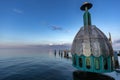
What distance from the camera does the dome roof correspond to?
8352 mm

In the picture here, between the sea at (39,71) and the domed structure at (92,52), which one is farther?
the sea at (39,71)

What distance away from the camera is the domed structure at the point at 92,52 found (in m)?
8.17

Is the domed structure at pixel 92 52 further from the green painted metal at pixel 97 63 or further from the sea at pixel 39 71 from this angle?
the sea at pixel 39 71

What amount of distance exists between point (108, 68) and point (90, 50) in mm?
2622

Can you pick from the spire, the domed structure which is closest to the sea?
the domed structure

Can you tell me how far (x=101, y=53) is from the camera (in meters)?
8.31

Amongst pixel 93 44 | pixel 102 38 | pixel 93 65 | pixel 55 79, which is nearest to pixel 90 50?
pixel 93 44

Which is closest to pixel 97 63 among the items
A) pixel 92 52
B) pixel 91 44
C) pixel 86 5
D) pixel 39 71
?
pixel 92 52

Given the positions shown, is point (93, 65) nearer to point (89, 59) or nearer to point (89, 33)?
point (89, 59)

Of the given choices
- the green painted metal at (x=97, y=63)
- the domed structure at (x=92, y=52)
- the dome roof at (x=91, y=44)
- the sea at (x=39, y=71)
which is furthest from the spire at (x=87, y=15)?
the sea at (x=39, y=71)

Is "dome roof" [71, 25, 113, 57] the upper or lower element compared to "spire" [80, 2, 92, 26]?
lower

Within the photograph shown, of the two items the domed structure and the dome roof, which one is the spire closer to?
the domed structure

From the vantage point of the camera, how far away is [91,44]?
849cm

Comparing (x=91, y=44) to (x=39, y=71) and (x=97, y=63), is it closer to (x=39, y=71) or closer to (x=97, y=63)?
(x=97, y=63)
